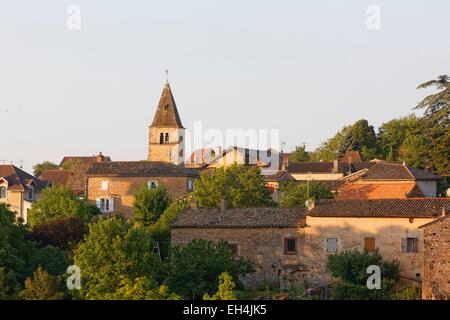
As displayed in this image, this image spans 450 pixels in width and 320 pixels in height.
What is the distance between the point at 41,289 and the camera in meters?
41.4

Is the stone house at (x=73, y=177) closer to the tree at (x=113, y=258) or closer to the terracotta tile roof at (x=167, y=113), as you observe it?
the terracotta tile roof at (x=167, y=113)

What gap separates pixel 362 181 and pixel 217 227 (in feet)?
57.0

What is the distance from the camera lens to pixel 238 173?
A: 66250mm

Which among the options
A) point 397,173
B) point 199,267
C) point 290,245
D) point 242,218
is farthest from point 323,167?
point 199,267

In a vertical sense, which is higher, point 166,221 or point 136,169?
point 136,169

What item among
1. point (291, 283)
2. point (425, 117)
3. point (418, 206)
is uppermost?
point (425, 117)

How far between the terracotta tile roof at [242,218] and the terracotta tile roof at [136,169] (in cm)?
2233

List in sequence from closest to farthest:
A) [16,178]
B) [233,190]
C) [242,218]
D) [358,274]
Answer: [358,274], [242,218], [233,190], [16,178]

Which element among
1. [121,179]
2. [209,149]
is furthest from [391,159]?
[121,179]

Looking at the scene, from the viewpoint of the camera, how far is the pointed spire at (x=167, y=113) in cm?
10938

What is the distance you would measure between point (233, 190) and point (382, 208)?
14472 millimetres

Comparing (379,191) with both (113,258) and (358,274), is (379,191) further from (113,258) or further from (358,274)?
(113,258)
